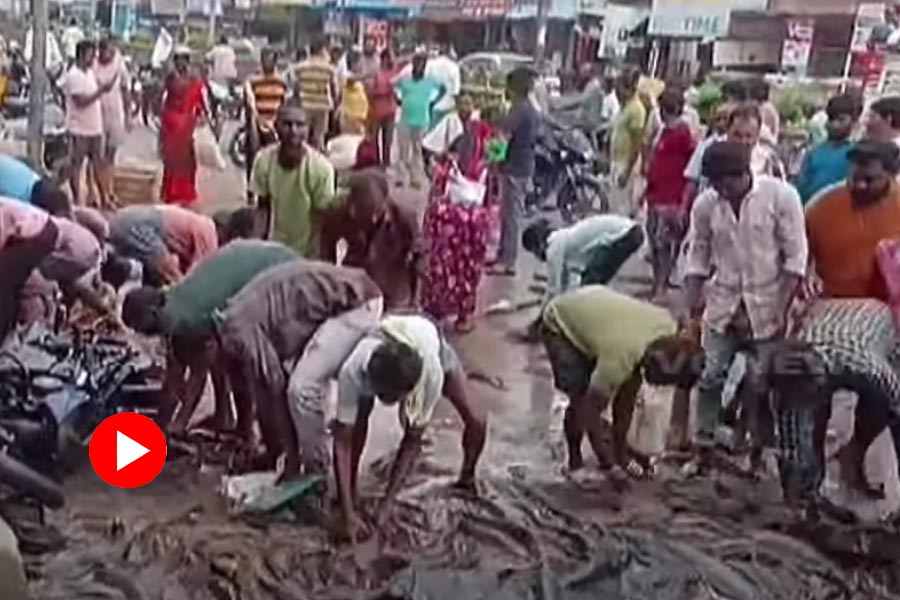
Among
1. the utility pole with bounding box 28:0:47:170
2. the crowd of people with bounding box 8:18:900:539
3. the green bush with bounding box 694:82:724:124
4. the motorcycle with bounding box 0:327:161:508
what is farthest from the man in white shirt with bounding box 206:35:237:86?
the green bush with bounding box 694:82:724:124

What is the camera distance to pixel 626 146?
3.94 meters

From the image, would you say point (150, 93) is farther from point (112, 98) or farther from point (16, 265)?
point (16, 265)

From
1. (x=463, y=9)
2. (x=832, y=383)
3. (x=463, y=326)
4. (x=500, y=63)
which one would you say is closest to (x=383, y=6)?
(x=463, y=9)

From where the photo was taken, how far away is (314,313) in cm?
301

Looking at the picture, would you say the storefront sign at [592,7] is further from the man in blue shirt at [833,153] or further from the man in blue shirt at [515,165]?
the man in blue shirt at [833,153]

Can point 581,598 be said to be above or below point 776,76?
below

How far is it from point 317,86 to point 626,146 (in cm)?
84

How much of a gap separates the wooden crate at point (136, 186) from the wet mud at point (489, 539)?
0.67m

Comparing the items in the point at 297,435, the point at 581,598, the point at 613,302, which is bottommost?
the point at 581,598

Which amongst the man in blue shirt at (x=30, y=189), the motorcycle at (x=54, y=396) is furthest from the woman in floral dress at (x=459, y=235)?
the man in blue shirt at (x=30, y=189)

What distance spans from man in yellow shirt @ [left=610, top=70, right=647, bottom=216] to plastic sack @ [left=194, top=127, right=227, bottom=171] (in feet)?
2.68

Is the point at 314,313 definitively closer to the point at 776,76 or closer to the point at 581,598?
→ the point at 581,598

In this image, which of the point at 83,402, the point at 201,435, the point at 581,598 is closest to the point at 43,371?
the point at 83,402

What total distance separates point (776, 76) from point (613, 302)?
→ 53cm
